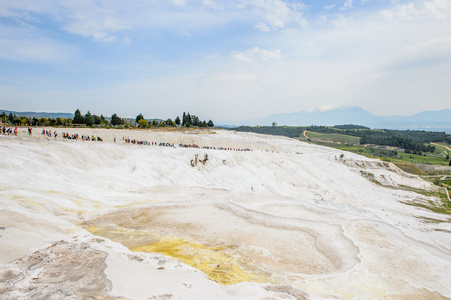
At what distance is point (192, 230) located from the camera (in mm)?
15914

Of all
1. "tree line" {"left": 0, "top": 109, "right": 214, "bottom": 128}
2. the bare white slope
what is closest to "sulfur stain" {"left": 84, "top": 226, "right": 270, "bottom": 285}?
the bare white slope

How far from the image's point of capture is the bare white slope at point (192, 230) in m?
8.72

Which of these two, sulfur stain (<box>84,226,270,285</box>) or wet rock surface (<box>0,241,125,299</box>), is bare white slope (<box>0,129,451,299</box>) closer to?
wet rock surface (<box>0,241,125,299</box>)

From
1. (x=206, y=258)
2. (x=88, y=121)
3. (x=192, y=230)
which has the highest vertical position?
(x=88, y=121)

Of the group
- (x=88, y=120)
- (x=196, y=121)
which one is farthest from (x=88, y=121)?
(x=196, y=121)

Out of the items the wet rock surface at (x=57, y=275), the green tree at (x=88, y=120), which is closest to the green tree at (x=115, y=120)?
the green tree at (x=88, y=120)

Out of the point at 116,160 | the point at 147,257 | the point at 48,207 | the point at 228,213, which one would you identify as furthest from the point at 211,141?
the point at 147,257

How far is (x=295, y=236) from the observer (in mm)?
15922

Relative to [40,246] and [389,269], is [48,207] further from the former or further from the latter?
[389,269]

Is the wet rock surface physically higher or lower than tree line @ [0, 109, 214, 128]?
lower

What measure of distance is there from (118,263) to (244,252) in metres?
6.59

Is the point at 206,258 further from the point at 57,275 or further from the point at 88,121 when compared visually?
the point at 88,121

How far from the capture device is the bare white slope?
343 inches

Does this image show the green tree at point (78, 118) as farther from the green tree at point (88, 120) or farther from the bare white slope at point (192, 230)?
the bare white slope at point (192, 230)
